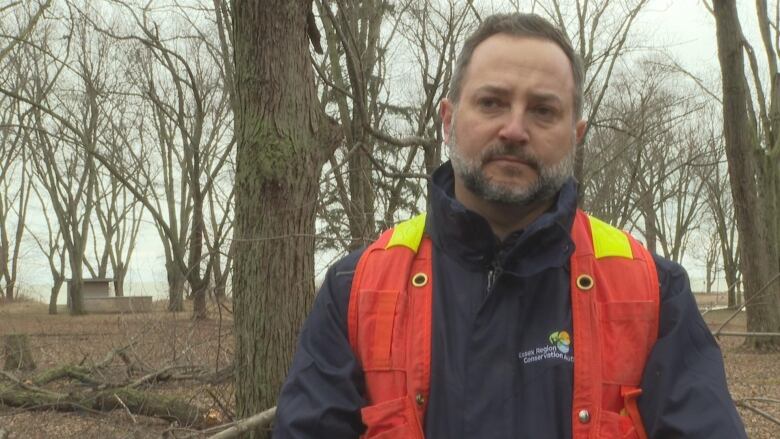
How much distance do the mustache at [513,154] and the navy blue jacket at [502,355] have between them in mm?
136

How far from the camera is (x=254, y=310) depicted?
5273 mm

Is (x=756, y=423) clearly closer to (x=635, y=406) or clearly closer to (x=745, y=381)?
(x=745, y=381)

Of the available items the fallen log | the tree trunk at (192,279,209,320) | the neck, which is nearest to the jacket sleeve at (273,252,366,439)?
the neck

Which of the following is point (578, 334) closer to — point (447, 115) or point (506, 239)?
point (506, 239)

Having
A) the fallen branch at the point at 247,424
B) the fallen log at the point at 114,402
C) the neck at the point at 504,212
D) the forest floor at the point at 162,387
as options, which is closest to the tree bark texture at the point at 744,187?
the forest floor at the point at 162,387

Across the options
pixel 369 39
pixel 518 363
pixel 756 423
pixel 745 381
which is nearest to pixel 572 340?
pixel 518 363

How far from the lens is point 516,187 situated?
2.09 metres

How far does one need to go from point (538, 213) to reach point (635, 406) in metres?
0.57

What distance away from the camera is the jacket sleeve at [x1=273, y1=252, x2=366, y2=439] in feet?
6.44

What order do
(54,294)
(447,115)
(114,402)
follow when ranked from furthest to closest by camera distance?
(54,294) → (114,402) → (447,115)

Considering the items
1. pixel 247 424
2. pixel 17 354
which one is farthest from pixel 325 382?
pixel 17 354

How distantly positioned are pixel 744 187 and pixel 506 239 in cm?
1312

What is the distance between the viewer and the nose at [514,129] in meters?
2.07

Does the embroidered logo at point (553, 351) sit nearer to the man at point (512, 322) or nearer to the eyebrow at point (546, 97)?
the man at point (512, 322)
